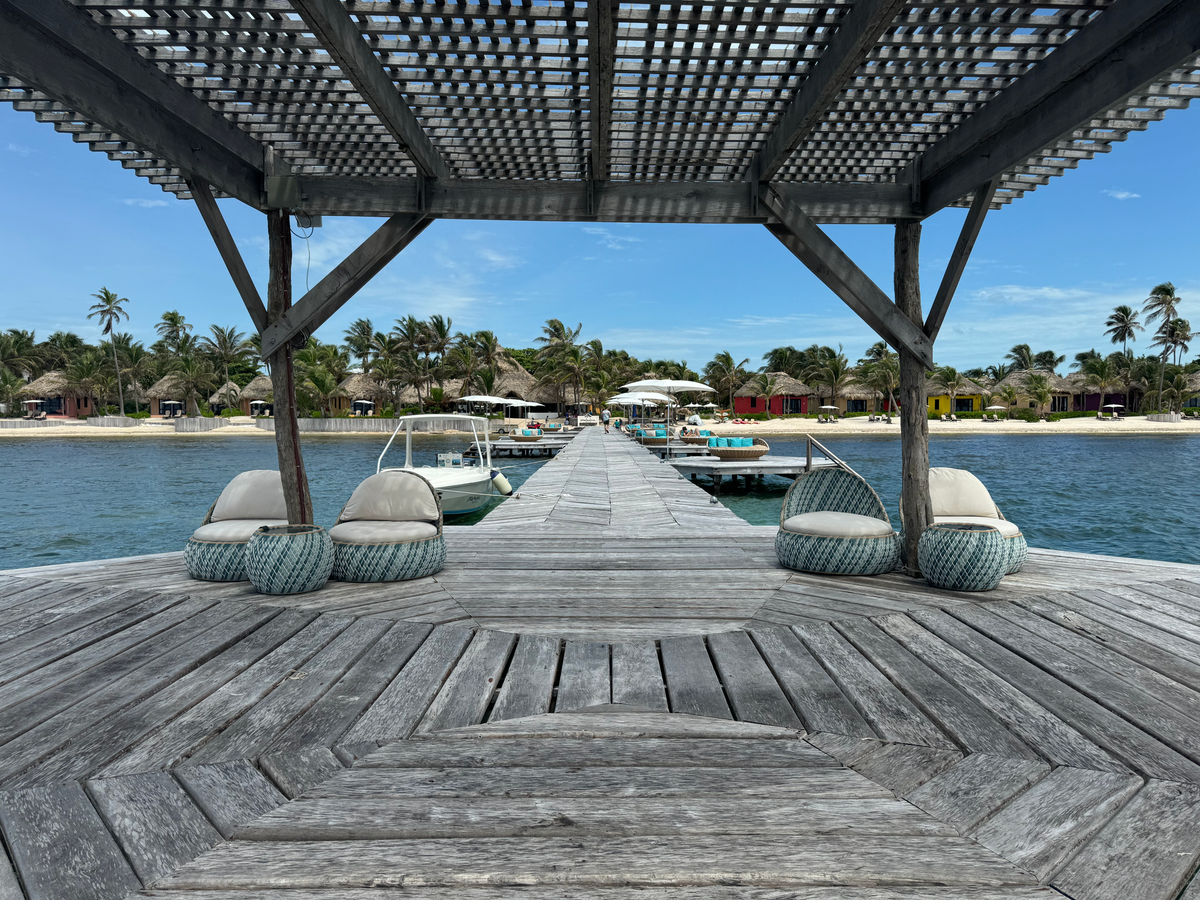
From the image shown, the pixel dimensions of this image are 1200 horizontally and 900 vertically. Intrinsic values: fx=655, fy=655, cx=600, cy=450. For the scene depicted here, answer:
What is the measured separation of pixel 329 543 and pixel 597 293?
10213 cm

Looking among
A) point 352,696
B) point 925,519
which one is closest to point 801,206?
point 925,519

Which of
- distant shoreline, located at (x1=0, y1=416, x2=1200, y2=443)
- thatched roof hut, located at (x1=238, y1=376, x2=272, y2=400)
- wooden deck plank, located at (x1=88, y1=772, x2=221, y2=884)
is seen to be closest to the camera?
wooden deck plank, located at (x1=88, y1=772, x2=221, y2=884)

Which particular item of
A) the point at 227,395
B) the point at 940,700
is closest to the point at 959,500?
the point at 940,700

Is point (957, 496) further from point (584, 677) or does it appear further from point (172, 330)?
point (172, 330)

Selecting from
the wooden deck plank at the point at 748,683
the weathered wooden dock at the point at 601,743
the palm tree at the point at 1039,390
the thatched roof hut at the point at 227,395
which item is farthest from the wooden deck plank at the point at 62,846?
the palm tree at the point at 1039,390

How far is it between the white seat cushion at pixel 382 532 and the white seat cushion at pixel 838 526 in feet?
8.17

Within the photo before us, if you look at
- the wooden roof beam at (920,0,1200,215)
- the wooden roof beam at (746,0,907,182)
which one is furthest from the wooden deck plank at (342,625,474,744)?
the wooden roof beam at (920,0,1200,215)

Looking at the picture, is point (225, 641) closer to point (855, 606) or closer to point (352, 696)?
point (352, 696)

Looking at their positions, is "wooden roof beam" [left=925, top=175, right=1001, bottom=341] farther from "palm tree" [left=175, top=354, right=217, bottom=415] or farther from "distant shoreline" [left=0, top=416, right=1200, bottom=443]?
"palm tree" [left=175, top=354, right=217, bottom=415]

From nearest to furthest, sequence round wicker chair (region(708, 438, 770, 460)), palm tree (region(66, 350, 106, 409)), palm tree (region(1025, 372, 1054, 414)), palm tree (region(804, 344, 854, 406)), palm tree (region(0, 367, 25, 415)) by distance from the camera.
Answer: round wicker chair (region(708, 438, 770, 460)) < palm tree (region(66, 350, 106, 409)) < palm tree (region(0, 367, 25, 415)) < palm tree (region(1025, 372, 1054, 414)) < palm tree (region(804, 344, 854, 406))

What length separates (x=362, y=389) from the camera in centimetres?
4994

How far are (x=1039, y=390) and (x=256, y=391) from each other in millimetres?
65739

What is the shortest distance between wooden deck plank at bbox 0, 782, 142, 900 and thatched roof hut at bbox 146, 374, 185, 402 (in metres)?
59.7

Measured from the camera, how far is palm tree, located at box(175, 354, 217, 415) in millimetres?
51625
